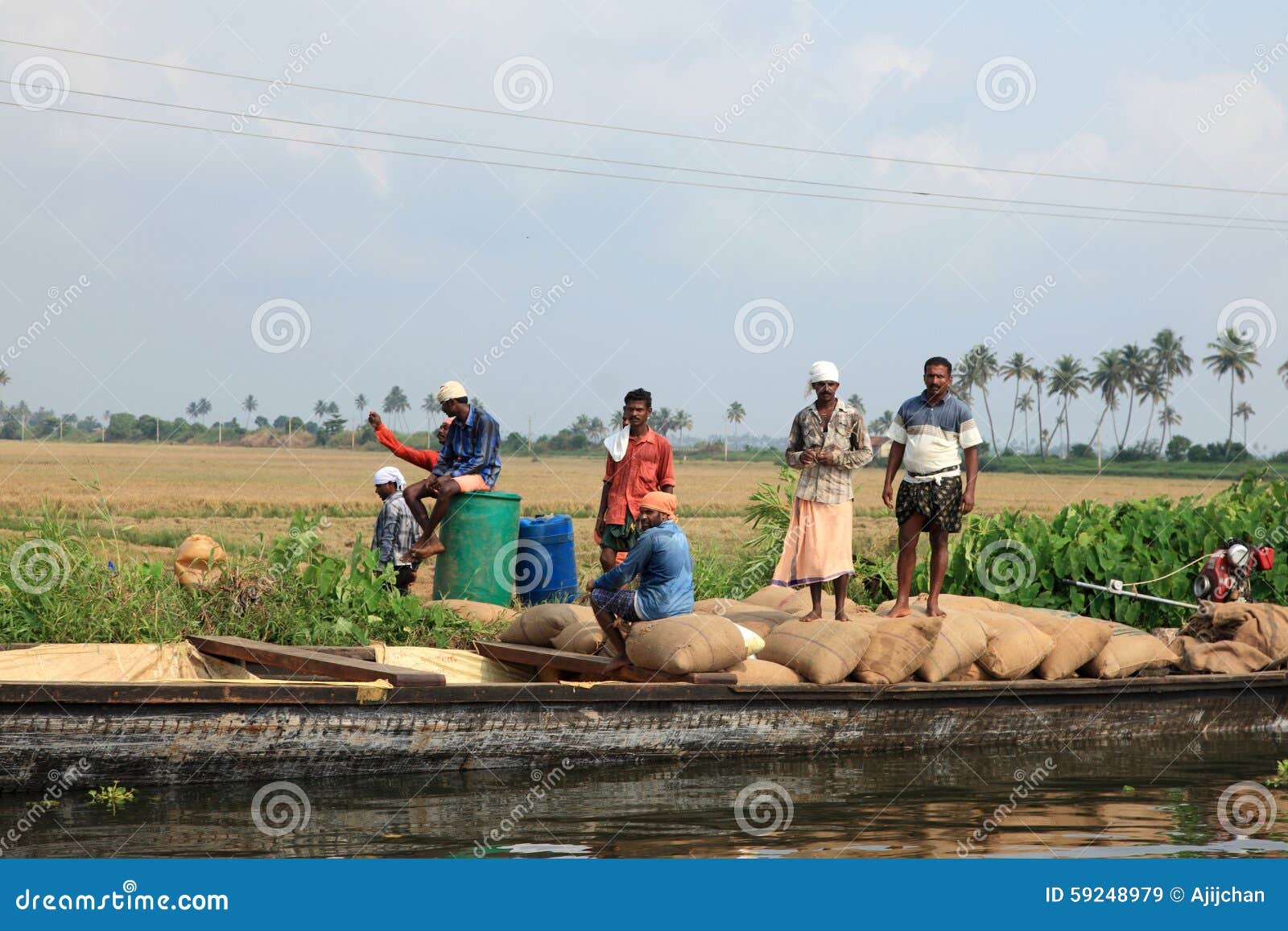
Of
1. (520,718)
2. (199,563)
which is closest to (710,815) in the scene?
(520,718)

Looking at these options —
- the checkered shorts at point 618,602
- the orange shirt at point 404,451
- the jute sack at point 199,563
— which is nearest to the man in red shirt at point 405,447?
the orange shirt at point 404,451

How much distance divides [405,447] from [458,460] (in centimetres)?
47

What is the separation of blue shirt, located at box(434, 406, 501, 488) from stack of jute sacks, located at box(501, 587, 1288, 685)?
184cm

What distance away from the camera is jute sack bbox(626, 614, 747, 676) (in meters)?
7.82

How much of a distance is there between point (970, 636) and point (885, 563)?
3.67m

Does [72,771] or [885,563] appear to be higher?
[885,563]

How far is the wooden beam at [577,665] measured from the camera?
8000 millimetres

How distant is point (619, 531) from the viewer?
32.5 ft

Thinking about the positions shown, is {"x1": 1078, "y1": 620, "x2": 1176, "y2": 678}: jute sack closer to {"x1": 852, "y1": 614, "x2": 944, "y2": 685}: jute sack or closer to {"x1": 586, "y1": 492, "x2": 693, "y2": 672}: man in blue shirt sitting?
{"x1": 852, "y1": 614, "x2": 944, "y2": 685}: jute sack

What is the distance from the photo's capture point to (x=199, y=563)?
9617 millimetres

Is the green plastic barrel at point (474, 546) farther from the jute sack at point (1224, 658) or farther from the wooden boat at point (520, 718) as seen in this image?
the jute sack at point (1224, 658)

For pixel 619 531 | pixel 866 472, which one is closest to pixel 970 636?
pixel 619 531

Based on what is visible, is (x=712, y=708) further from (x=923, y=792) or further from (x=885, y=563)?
(x=885, y=563)

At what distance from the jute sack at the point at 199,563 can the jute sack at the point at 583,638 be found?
2.59 meters
